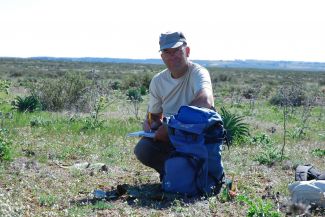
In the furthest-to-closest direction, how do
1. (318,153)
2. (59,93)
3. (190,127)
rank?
(59,93)
(318,153)
(190,127)

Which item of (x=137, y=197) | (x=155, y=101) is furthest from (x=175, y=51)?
(x=137, y=197)

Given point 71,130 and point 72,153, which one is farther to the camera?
point 71,130

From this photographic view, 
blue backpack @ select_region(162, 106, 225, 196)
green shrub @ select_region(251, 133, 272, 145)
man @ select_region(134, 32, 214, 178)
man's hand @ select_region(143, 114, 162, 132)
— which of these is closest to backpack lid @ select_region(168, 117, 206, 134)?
blue backpack @ select_region(162, 106, 225, 196)

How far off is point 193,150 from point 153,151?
79 centimetres

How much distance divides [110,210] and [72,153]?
114 inches

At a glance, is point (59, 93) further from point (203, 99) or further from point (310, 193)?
point (310, 193)

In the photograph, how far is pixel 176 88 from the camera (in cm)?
575

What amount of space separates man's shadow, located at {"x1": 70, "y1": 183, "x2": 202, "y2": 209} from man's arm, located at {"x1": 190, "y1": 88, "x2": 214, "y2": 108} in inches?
36.6

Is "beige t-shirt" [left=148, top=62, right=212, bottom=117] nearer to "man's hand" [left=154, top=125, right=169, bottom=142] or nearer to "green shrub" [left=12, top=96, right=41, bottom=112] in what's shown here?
"man's hand" [left=154, top=125, right=169, bottom=142]

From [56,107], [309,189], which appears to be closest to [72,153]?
Result: [309,189]

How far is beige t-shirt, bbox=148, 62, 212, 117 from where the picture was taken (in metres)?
5.50

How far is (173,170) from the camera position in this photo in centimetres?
519

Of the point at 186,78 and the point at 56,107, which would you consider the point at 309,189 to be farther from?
the point at 56,107

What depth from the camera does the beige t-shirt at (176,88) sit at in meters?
5.50
